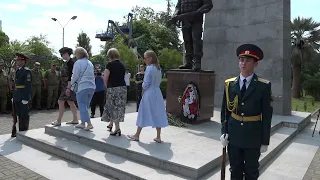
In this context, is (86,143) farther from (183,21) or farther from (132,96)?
(132,96)

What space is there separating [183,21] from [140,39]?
4338cm

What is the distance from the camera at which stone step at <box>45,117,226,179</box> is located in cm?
398

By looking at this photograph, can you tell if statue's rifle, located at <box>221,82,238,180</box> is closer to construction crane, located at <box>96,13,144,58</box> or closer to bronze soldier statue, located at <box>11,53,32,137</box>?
bronze soldier statue, located at <box>11,53,32,137</box>

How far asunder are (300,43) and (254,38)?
18075 millimetres

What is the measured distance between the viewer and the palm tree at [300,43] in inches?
1001

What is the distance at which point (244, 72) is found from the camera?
115 inches

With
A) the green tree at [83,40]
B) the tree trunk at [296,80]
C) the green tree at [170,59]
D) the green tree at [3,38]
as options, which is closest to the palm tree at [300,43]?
the tree trunk at [296,80]

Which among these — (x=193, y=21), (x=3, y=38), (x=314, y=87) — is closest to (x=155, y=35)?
(x=3, y=38)

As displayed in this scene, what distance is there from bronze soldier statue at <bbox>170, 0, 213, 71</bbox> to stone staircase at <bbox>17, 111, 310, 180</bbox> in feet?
5.93

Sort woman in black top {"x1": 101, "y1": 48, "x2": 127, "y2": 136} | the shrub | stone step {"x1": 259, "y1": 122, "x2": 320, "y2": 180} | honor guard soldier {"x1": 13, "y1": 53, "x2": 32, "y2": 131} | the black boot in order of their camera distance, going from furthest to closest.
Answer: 1. the shrub
2. the black boot
3. honor guard soldier {"x1": 13, "y1": 53, "x2": 32, "y2": 131}
4. woman in black top {"x1": 101, "y1": 48, "x2": 127, "y2": 136}
5. stone step {"x1": 259, "y1": 122, "x2": 320, "y2": 180}

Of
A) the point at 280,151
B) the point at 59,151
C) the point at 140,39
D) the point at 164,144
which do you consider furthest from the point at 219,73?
the point at 140,39

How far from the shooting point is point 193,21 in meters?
7.02

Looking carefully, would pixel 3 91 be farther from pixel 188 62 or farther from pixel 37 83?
pixel 188 62

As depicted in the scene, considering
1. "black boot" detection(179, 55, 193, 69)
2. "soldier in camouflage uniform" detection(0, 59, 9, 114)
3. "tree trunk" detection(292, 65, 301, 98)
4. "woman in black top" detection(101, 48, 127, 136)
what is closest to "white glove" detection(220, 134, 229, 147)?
"woman in black top" detection(101, 48, 127, 136)
